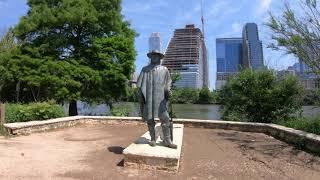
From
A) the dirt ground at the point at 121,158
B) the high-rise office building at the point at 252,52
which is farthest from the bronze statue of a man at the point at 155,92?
the high-rise office building at the point at 252,52

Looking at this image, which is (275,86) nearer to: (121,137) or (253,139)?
(253,139)

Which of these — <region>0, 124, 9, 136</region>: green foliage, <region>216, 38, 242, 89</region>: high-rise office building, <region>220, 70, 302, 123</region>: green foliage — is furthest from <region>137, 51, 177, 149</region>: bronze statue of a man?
<region>216, 38, 242, 89</region>: high-rise office building

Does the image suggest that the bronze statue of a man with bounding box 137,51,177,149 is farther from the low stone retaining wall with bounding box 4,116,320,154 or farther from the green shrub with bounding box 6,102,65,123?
the green shrub with bounding box 6,102,65,123

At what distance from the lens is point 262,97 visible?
722 inches

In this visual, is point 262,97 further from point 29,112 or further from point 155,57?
point 155,57

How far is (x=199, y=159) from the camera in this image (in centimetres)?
834

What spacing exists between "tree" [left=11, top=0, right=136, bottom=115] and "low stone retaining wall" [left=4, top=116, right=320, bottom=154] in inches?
195

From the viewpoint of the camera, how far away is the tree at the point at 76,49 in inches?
771

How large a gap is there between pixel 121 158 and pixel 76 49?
14.3m

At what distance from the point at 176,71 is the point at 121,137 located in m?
9.99

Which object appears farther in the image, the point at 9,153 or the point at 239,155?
the point at 239,155

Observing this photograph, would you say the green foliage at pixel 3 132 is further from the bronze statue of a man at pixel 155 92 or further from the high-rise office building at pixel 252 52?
the high-rise office building at pixel 252 52

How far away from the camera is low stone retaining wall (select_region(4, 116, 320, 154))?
32.6ft

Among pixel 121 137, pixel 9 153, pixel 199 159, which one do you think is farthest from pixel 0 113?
pixel 199 159
